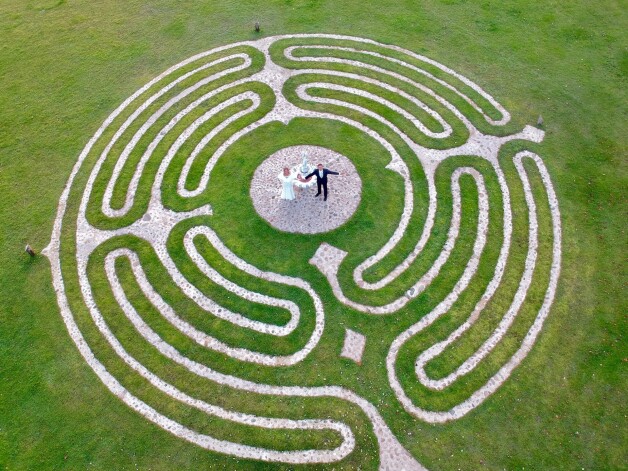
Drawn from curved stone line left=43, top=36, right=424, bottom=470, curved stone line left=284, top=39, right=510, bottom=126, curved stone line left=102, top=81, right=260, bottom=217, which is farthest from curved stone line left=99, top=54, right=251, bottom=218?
curved stone line left=284, top=39, right=510, bottom=126

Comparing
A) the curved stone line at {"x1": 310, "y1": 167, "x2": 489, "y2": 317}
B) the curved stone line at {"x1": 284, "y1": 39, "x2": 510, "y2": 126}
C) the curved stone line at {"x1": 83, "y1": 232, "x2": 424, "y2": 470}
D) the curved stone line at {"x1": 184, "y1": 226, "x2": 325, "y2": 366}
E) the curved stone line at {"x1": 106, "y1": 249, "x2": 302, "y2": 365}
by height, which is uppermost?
the curved stone line at {"x1": 284, "y1": 39, "x2": 510, "y2": 126}

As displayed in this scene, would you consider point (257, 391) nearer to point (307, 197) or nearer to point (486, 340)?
point (486, 340)

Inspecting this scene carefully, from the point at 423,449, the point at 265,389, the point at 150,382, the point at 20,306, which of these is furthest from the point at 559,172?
the point at 20,306

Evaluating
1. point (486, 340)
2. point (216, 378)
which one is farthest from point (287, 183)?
point (486, 340)

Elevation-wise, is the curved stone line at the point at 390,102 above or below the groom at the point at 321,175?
above

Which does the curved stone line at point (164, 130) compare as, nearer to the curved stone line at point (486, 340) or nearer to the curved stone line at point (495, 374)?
the curved stone line at point (495, 374)

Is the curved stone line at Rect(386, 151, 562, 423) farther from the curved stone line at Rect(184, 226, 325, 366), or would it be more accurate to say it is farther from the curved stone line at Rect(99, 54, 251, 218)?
the curved stone line at Rect(99, 54, 251, 218)

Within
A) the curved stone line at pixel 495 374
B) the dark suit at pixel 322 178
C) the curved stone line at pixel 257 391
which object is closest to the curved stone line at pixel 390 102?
the dark suit at pixel 322 178
